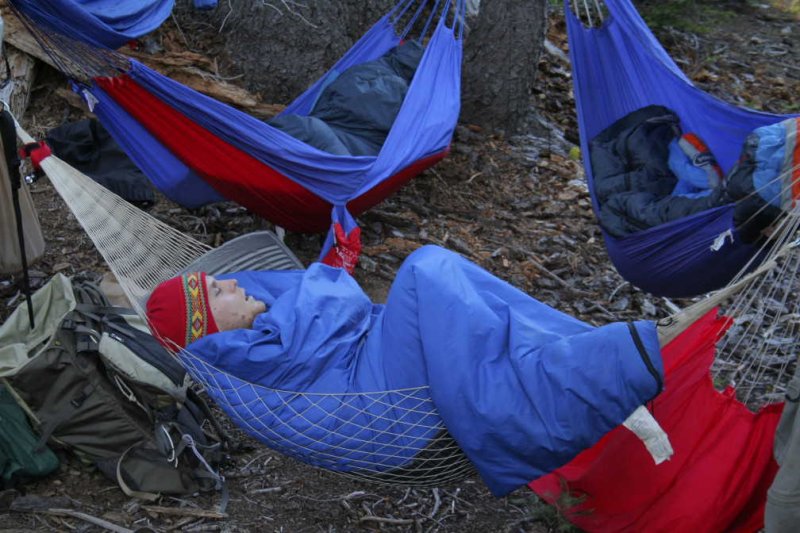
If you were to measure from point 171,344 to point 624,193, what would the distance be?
180 centimetres

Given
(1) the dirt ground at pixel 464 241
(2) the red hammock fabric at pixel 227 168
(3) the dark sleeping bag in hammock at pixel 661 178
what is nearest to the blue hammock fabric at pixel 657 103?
(3) the dark sleeping bag in hammock at pixel 661 178

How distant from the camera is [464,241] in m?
4.04

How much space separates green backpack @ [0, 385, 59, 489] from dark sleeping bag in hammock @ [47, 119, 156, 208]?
1.49m

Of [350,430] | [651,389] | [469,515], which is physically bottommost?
[469,515]

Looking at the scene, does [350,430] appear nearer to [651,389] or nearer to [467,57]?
[651,389]

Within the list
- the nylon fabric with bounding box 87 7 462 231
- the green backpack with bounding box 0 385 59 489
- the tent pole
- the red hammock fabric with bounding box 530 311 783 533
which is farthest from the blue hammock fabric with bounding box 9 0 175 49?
the red hammock fabric with bounding box 530 311 783 533

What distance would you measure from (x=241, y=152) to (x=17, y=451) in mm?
1300

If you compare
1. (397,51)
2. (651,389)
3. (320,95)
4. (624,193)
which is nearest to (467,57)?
(397,51)

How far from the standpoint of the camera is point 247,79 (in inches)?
173

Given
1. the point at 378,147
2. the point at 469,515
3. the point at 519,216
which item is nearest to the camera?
the point at 469,515

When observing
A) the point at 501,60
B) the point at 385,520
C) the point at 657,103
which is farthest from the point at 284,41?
the point at 385,520

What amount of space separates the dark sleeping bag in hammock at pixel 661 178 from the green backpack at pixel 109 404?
170 cm

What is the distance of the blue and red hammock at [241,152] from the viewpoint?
316cm

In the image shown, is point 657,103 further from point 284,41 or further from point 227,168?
point 284,41
